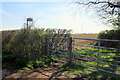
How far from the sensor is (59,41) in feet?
21.6

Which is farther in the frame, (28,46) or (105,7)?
(105,7)

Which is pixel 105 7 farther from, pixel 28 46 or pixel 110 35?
pixel 28 46

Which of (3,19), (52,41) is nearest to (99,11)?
(52,41)

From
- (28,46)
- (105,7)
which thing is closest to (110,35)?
(105,7)

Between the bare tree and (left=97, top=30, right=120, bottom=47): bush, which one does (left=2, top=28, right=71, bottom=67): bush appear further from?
(left=97, top=30, right=120, bottom=47): bush

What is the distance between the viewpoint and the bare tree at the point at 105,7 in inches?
252

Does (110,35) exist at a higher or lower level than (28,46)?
higher

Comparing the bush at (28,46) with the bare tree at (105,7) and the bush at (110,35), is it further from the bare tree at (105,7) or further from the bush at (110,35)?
the bush at (110,35)

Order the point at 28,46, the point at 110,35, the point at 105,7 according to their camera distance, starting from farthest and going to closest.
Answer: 1. the point at 110,35
2. the point at 105,7
3. the point at 28,46

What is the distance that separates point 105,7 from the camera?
682cm

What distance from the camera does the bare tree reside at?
6.39m

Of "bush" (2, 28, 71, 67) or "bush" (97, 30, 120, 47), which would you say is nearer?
"bush" (2, 28, 71, 67)

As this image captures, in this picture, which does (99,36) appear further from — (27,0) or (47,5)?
(27,0)

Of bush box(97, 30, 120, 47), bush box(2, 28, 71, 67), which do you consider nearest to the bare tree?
bush box(97, 30, 120, 47)
